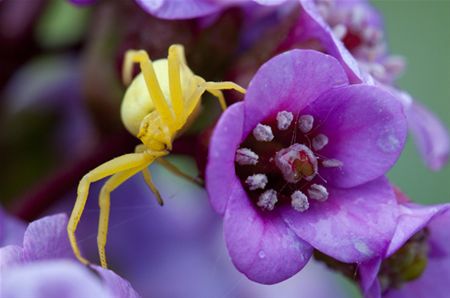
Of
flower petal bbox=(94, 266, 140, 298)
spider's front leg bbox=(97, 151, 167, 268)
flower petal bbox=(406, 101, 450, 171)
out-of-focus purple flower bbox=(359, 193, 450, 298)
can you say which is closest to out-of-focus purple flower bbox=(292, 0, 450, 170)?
flower petal bbox=(406, 101, 450, 171)

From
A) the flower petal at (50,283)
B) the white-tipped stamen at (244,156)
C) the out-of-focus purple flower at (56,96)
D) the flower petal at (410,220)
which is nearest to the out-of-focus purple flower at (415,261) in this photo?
the flower petal at (410,220)

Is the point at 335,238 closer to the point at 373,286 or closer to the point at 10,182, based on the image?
the point at 373,286

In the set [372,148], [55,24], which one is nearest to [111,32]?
[55,24]

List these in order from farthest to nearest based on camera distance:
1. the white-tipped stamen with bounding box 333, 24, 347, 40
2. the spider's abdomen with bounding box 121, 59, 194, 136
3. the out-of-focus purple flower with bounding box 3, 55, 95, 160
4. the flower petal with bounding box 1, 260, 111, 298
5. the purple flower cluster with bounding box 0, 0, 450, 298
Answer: the out-of-focus purple flower with bounding box 3, 55, 95, 160
the white-tipped stamen with bounding box 333, 24, 347, 40
the spider's abdomen with bounding box 121, 59, 194, 136
the purple flower cluster with bounding box 0, 0, 450, 298
the flower petal with bounding box 1, 260, 111, 298

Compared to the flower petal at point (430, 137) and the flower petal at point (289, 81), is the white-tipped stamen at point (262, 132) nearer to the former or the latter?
the flower petal at point (289, 81)

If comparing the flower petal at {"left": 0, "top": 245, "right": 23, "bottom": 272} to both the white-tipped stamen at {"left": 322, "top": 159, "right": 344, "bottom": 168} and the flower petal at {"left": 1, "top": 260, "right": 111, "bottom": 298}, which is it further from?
the white-tipped stamen at {"left": 322, "top": 159, "right": 344, "bottom": 168}

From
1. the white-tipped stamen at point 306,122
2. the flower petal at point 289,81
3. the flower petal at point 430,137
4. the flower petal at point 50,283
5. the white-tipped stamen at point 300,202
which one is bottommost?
the flower petal at point 430,137
